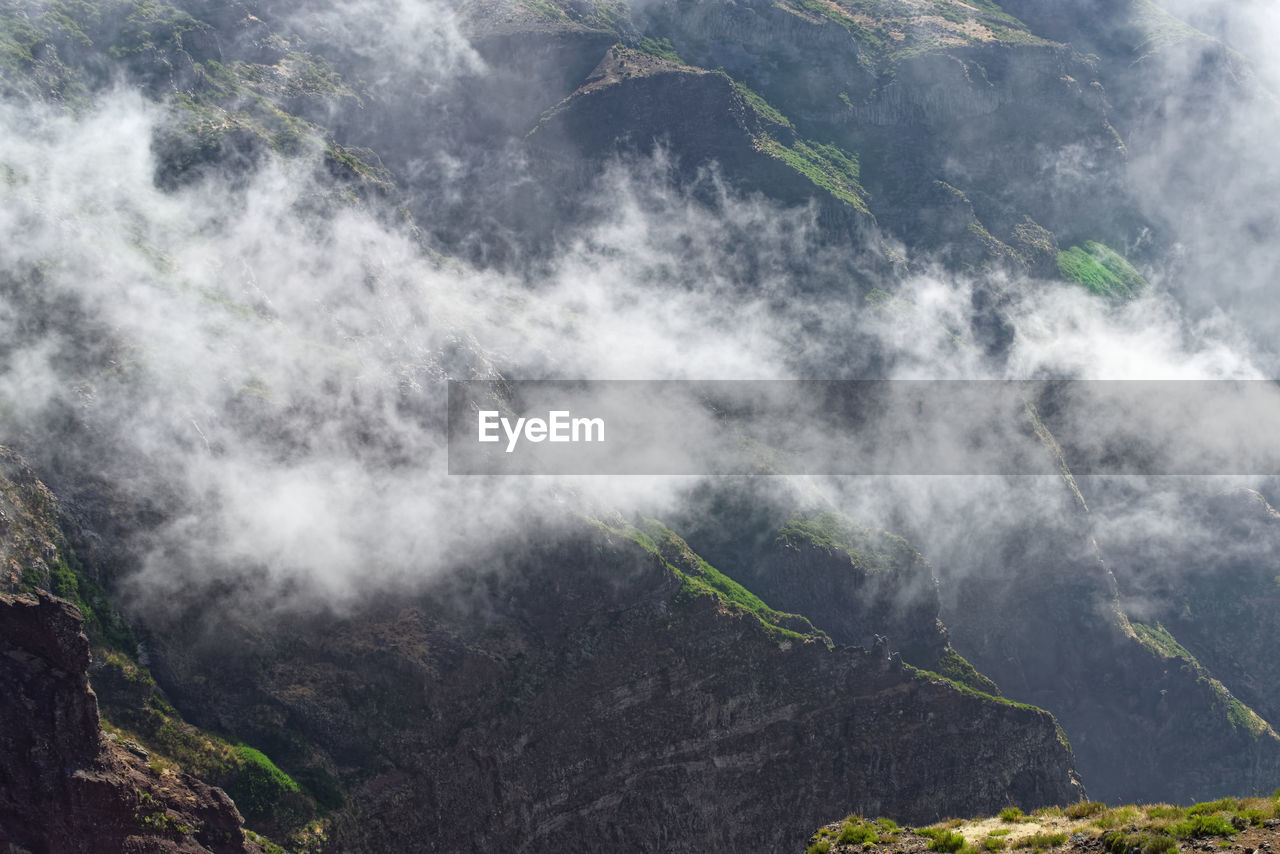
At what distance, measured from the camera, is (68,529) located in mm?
168375

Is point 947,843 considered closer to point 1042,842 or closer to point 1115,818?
point 1042,842

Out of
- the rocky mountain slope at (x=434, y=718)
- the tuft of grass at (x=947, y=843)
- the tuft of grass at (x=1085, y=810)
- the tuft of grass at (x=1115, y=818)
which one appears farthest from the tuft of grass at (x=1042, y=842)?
the rocky mountain slope at (x=434, y=718)

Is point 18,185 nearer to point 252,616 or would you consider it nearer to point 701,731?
point 252,616

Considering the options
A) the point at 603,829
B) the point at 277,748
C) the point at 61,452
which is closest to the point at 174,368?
the point at 61,452

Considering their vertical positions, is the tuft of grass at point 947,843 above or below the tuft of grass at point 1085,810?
below

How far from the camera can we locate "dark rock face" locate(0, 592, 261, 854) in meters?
145

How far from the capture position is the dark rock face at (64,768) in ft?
474

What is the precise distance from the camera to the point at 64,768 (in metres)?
146

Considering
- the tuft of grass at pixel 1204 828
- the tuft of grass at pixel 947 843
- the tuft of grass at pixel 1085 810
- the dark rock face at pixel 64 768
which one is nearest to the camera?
the tuft of grass at pixel 1204 828

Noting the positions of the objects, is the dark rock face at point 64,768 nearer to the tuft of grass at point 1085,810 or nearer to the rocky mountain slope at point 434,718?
the rocky mountain slope at point 434,718

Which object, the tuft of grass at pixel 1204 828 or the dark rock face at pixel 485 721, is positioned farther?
the dark rock face at pixel 485 721

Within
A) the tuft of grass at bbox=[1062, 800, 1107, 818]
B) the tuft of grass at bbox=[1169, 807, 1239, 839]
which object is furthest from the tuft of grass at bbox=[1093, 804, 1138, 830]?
the tuft of grass at bbox=[1169, 807, 1239, 839]

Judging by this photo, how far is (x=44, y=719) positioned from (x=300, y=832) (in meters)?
36.0

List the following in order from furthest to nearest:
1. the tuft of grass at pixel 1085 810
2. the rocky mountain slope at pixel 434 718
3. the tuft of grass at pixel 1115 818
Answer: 1. the rocky mountain slope at pixel 434 718
2. the tuft of grass at pixel 1085 810
3. the tuft of grass at pixel 1115 818
